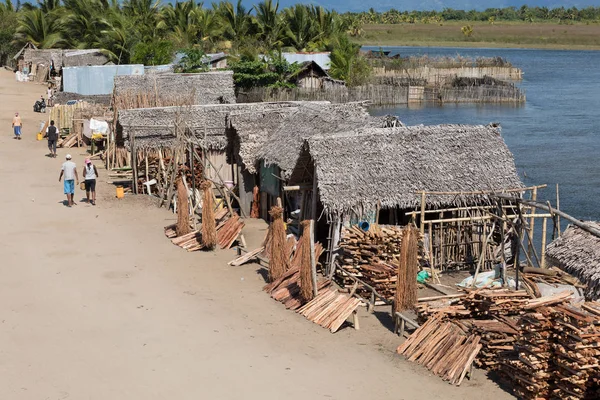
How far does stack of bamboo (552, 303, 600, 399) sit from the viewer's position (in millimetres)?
10930

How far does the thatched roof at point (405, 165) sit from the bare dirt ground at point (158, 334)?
255 cm

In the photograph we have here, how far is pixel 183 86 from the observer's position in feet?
107

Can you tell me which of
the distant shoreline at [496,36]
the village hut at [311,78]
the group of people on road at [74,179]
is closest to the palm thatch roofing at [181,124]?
the group of people on road at [74,179]

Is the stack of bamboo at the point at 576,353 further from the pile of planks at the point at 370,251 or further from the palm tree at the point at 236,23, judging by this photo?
the palm tree at the point at 236,23

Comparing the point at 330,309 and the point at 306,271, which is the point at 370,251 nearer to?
the point at 306,271

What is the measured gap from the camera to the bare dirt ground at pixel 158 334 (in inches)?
482

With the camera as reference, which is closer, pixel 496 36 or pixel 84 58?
pixel 84 58

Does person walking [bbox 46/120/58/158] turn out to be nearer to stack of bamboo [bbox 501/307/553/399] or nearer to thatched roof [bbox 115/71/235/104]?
thatched roof [bbox 115/71/235/104]

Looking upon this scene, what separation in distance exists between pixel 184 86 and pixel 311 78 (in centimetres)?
1660

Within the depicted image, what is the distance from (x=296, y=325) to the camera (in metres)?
14.8

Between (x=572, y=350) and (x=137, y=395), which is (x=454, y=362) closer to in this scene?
(x=572, y=350)

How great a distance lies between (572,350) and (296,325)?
519 centimetres

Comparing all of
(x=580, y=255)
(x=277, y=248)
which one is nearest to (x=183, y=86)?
(x=277, y=248)

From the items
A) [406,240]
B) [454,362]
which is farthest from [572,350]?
[406,240]
